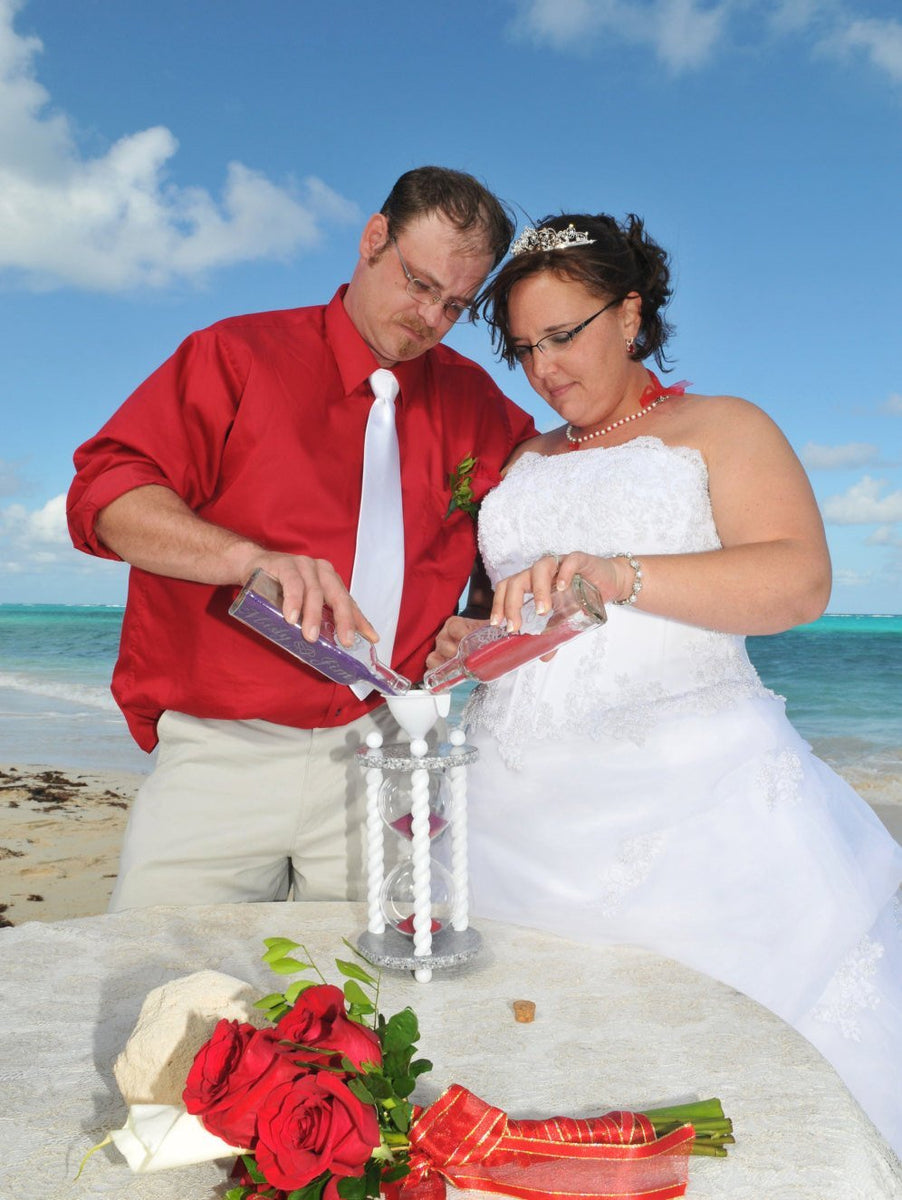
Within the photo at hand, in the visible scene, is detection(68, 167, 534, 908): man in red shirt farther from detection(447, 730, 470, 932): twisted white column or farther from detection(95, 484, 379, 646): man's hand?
detection(447, 730, 470, 932): twisted white column

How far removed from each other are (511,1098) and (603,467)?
154 cm

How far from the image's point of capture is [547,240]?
2.52 metres

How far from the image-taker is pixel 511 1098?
135 cm

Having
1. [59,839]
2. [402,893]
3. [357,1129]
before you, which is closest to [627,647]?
[402,893]

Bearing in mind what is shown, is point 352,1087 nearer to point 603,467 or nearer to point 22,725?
point 603,467

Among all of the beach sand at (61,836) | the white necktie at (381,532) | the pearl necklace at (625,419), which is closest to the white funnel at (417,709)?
the white necktie at (381,532)

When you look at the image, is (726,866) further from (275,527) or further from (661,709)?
(275,527)

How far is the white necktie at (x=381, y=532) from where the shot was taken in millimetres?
2475

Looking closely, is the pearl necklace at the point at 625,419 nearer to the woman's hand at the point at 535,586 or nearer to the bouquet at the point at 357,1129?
the woman's hand at the point at 535,586

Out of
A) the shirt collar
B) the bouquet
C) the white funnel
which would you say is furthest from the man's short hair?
the bouquet

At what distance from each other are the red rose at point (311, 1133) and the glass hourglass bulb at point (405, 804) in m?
0.88

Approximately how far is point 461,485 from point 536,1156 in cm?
177

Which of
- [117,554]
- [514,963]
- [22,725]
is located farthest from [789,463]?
[22,725]

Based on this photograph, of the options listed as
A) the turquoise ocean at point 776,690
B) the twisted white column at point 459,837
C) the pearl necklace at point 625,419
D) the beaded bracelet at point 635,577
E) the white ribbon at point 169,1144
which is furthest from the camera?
the turquoise ocean at point 776,690
